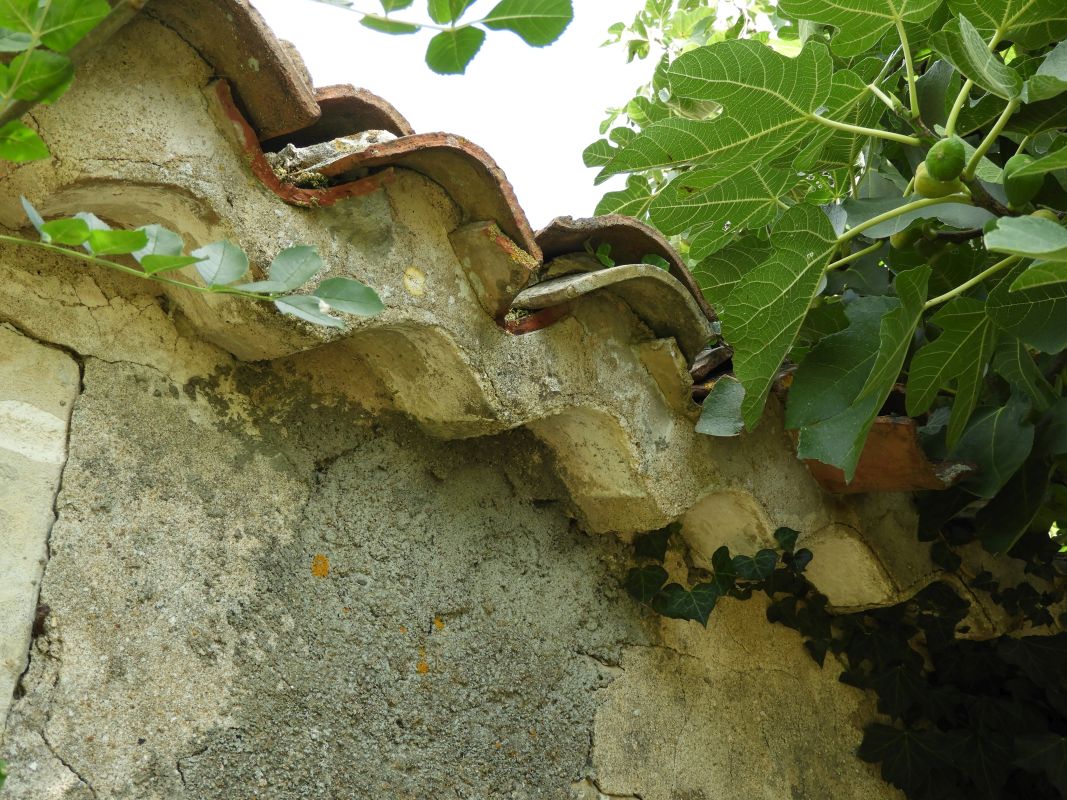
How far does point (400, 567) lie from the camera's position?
Answer: 1.47m

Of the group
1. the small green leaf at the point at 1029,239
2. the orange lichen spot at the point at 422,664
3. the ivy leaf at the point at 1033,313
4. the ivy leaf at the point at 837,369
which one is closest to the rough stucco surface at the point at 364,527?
the orange lichen spot at the point at 422,664

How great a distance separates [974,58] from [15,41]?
108 cm

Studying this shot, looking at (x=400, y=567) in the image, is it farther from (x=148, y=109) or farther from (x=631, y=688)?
(x=148, y=109)

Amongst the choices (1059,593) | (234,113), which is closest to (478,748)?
(234,113)

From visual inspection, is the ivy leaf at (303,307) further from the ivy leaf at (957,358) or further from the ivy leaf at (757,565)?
the ivy leaf at (757,565)

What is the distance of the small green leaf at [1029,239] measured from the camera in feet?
2.77

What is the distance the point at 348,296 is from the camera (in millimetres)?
966

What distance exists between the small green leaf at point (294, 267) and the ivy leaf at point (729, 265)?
0.76 meters

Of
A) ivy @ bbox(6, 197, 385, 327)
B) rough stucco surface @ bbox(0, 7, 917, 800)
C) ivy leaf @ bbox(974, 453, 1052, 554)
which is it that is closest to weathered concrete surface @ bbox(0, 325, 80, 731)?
rough stucco surface @ bbox(0, 7, 917, 800)

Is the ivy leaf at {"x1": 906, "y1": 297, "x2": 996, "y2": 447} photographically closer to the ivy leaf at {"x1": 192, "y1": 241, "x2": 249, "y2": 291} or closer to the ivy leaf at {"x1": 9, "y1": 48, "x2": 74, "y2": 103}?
the ivy leaf at {"x1": 192, "y1": 241, "x2": 249, "y2": 291}

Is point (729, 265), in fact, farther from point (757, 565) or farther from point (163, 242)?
point (163, 242)

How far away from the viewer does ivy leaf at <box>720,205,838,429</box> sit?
4.42 ft

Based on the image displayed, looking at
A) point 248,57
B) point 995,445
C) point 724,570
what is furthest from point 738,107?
point 724,570

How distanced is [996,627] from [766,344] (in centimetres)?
108
